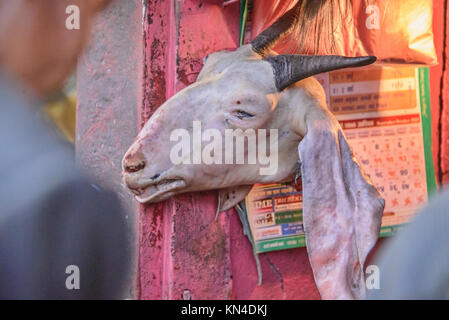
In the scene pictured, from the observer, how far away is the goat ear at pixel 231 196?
246 cm

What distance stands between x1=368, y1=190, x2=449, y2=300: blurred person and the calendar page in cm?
136

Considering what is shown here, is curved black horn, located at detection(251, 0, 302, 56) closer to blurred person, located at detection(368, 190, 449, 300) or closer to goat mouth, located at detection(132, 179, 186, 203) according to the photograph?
goat mouth, located at detection(132, 179, 186, 203)

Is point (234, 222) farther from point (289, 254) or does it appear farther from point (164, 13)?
point (164, 13)

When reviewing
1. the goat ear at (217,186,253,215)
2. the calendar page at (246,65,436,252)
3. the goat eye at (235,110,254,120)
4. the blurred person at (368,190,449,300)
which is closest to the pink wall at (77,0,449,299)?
the goat ear at (217,186,253,215)

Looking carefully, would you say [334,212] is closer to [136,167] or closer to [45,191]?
[136,167]

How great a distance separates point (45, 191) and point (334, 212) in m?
1.30

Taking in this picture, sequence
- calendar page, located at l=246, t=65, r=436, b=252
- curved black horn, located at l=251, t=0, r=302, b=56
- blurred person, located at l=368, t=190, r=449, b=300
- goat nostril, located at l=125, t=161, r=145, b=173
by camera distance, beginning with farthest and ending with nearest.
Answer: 1. calendar page, located at l=246, t=65, r=436, b=252
2. curved black horn, located at l=251, t=0, r=302, b=56
3. goat nostril, located at l=125, t=161, r=145, b=173
4. blurred person, located at l=368, t=190, r=449, b=300

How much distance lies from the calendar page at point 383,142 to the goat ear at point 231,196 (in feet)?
0.35

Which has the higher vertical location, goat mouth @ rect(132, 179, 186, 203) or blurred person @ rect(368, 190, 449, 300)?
goat mouth @ rect(132, 179, 186, 203)

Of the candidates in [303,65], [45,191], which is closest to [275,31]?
[303,65]

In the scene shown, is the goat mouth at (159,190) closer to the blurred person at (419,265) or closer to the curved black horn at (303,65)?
the curved black horn at (303,65)

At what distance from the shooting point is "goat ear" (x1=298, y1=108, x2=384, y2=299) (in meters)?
2.11

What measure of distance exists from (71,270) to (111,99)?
79 cm
